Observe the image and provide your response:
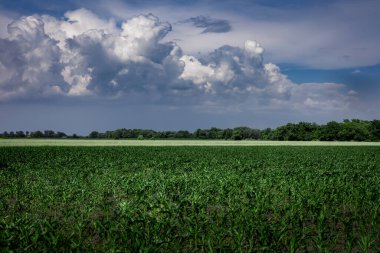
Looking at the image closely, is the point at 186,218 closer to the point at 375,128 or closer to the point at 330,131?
the point at 330,131

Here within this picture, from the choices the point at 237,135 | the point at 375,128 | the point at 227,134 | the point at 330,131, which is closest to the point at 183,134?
the point at 227,134

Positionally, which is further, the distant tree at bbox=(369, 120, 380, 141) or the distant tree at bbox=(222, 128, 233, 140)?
the distant tree at bbox=(369, 120, 380, 141)

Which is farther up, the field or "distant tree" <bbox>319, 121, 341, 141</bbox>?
"distant tree" <bbox>319, 121, 341, 141</bbox>

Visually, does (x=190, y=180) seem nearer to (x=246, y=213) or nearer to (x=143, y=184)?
(x=143, y=184)

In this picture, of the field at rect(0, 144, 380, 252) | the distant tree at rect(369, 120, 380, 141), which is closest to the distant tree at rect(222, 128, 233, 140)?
the distant tree at rect(369, 120, 380, 141)

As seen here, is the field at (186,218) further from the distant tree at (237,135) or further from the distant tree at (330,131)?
the distant tree at (330,131)

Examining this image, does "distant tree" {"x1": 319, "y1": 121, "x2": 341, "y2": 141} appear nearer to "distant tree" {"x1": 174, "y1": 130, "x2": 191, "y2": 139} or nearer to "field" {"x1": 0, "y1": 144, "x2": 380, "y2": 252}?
"distant tree" {"x1": 174, "y1": 130, "x2": 191, "y2": 139}

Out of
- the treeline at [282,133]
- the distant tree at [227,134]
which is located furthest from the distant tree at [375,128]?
the distant tree at [227,134]

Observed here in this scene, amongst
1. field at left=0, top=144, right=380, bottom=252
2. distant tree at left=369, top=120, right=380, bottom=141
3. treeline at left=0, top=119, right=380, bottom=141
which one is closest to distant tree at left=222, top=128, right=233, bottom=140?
treeline at left=0, top=119, right=380, bottom=141

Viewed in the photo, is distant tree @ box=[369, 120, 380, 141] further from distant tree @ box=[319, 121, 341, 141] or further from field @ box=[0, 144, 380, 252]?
field @ box=[0, 144, 380, 252]

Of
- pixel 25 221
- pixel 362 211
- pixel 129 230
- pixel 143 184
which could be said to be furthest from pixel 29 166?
pixel 362 211

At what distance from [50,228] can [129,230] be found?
1.91m

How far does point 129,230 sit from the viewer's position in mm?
9312

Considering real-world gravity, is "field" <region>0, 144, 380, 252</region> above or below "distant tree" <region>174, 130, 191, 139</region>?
below
